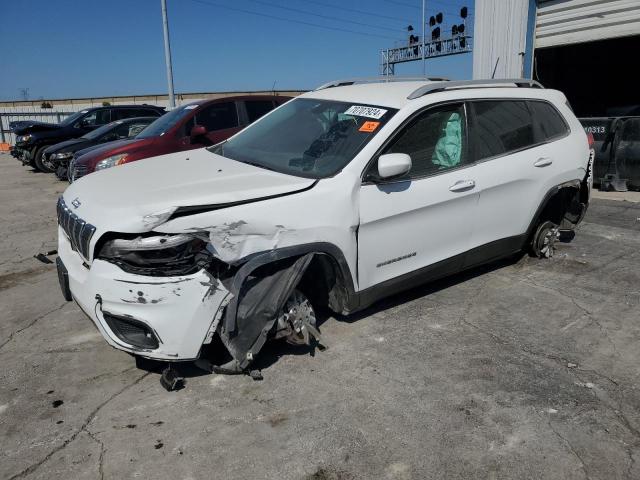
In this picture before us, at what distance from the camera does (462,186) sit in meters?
3.97

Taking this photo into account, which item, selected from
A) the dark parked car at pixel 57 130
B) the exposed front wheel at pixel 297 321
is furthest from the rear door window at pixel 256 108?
the dark parked car at pixel 57 130

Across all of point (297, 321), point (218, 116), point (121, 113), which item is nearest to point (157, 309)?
point (297, 321)

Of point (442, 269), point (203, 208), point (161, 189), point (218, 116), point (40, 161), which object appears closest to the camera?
point (203, 208)

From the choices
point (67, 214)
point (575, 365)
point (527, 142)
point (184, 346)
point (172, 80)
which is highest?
point (172, 80)

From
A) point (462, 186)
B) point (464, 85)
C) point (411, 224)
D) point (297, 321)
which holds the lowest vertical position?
point (297, 321)

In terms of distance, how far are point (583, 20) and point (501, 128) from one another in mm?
7805

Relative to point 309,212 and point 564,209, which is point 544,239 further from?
point 309,212

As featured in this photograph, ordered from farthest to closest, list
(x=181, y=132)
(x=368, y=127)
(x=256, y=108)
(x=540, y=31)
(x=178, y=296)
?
(x=540, y=31), (x=256, y=108), (x=181, y=132), (x=368, y=127), (x=178, y=296)

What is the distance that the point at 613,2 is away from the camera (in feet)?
32.1

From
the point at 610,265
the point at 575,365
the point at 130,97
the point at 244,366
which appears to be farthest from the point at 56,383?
the point at 130,97

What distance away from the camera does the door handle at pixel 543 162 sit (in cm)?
461

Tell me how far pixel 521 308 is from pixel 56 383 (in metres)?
3.48

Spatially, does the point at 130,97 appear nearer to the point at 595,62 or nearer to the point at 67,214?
the point at 595,62

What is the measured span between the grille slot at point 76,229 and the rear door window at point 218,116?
4.93 meters
